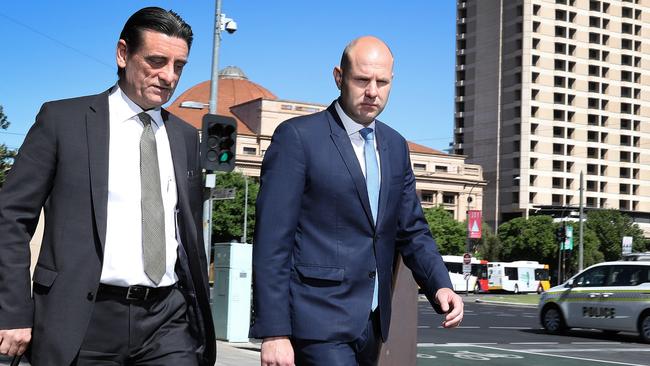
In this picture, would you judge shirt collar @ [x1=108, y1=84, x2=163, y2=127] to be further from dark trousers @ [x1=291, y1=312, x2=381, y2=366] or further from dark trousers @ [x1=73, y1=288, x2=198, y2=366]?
dark trousers @ [x1=291, y1=312, x2=381, y2=366]

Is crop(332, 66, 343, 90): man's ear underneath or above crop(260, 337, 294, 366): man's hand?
above

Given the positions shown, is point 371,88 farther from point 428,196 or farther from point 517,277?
point 428,196

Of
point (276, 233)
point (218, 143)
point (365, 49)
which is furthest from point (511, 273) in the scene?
point (276, 233)

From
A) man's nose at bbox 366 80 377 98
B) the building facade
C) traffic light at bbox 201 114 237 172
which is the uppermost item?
the building facade

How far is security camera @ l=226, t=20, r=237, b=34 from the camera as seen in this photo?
23.6m

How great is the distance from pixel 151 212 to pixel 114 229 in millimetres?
142

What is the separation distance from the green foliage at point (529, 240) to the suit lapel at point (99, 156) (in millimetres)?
87440

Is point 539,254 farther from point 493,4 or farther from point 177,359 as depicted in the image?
point 177,359

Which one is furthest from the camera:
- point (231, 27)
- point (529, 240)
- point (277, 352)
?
point (529, 240)

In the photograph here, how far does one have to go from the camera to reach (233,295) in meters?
16.8

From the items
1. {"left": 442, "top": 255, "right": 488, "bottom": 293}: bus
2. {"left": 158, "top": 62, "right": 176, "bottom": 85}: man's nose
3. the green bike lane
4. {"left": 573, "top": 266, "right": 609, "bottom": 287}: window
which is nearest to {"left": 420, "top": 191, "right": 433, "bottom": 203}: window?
{"left": 442, "top": 255, "right": 488, "bottom": 293}: bus

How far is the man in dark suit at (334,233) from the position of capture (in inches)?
138

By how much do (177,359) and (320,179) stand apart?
0.85 m

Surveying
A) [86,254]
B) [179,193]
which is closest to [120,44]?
[179,193]
